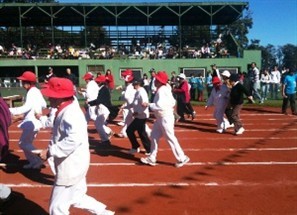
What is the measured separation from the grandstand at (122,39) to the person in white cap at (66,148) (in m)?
24.0

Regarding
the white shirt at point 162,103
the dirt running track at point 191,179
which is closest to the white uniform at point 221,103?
the dirt running track at point 191,179

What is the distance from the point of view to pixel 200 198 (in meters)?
6.06

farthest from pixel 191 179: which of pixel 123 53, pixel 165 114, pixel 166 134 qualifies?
pixel 123 53

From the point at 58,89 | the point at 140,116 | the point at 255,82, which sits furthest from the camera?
the point at 255,82

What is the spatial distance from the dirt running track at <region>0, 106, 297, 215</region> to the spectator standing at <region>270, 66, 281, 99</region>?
10.2 meters

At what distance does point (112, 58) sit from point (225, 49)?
32.1ft

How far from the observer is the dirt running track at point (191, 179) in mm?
5734

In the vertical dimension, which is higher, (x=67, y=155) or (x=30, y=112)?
(x=30, y=112)

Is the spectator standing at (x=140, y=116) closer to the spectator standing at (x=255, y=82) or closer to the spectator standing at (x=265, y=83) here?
the spectator standing at (x=255, y=82)

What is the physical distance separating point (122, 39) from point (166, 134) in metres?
28.6

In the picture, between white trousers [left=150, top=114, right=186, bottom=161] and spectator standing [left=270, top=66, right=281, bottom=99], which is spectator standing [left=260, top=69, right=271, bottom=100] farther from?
white trousers [left=150, top=114, right=186, bottom=161]

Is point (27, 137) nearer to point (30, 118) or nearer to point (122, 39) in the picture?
point (30, 118)

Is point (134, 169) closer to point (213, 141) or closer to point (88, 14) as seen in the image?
point (213, 141)

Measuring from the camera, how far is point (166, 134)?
7664 millimetres
